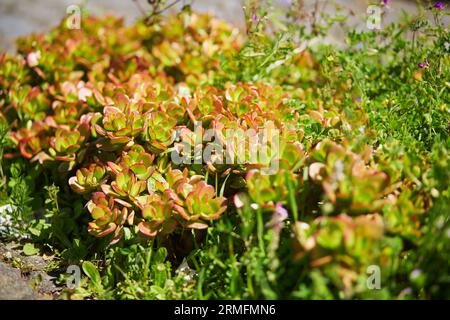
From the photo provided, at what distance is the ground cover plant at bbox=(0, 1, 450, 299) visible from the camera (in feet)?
5.01

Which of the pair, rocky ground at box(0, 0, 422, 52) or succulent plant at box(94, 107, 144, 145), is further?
rocky ground at box(0, 0, 422, 52)

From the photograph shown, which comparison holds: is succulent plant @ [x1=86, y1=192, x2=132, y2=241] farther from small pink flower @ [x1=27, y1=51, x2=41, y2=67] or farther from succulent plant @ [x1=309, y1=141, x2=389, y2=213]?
small pink flower @ [x1=27, y1=51, x2=41, y2=67]

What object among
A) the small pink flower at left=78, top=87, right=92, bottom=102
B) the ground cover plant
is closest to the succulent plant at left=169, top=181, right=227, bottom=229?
the ground cover plant

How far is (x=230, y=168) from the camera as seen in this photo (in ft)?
6.40

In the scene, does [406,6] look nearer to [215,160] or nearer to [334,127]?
[334,127]

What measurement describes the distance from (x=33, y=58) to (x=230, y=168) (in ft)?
5.05

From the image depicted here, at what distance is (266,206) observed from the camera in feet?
5.35

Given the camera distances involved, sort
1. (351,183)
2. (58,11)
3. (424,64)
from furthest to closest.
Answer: (58,11) < (424,64) < (351,183)

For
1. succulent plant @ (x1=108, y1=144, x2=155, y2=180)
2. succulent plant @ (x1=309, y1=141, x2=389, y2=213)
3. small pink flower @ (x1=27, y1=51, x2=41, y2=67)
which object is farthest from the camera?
small pink flower @ (x1=27, y1=51, x2=41, y2=67)

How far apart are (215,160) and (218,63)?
1229 mm

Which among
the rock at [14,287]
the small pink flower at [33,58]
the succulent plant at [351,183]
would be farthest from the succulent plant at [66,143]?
the succulent plant at [351,183]

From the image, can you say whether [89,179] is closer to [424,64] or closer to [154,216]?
[154,216]

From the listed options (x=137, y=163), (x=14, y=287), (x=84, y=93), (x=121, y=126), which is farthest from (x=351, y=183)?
(x=84, y=93)
